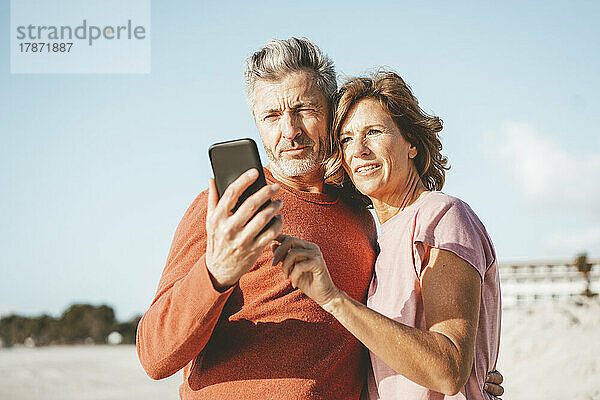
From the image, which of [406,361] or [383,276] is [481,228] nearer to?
[383,276]

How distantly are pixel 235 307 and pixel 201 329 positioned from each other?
53 cm

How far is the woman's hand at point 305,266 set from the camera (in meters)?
2.49

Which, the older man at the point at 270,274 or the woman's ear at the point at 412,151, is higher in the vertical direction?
the woman's ear at the point at 412,151

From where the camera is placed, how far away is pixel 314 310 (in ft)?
10.5

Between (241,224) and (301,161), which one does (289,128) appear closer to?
(301,161)

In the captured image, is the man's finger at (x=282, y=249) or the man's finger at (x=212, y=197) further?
the man's finger at (x=282, y=249)

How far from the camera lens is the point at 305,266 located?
8.15 ft

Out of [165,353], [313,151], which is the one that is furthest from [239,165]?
[313,151]

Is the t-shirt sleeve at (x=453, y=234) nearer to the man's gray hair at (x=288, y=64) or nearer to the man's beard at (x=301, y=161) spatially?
the man's beard at (x=301, y=161)

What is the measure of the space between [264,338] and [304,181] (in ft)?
3.15

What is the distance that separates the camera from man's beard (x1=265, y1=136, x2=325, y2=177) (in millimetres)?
3564

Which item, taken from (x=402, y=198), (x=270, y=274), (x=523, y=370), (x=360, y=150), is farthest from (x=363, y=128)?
(x=523, y=370)

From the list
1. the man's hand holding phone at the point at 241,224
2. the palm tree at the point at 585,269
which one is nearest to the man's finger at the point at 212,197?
the man's hand holding phone at the point at 241,224

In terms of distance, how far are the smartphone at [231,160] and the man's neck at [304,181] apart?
3.72ft
